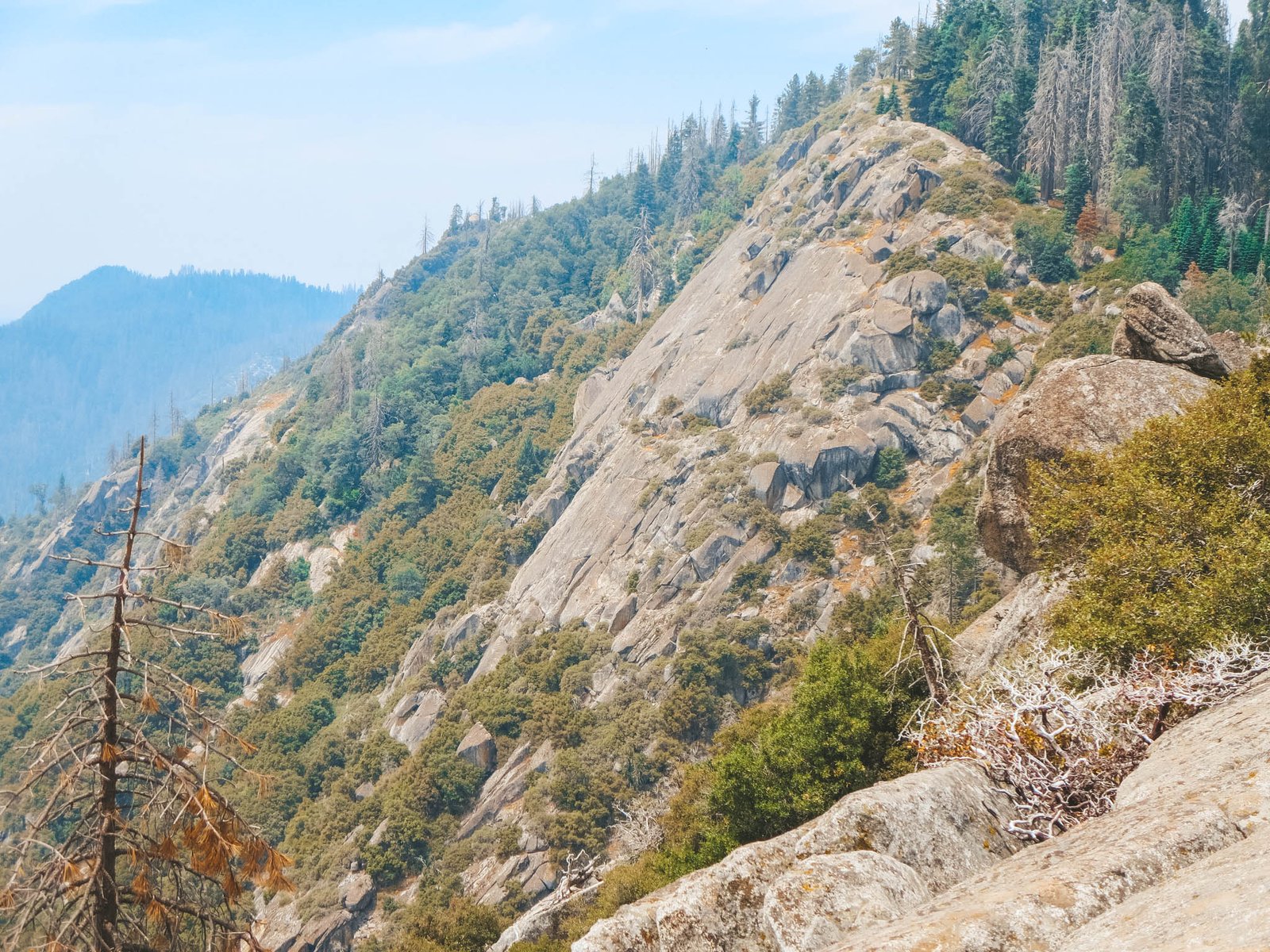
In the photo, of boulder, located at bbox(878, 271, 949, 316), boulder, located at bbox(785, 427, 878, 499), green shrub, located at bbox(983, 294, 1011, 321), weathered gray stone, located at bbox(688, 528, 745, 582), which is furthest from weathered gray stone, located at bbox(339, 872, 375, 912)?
green shrub, located at bbox(983, 294, 1011, 321)

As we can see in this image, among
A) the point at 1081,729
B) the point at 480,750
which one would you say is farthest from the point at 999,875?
the point at 480,750

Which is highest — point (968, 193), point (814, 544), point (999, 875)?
point (968, 193)

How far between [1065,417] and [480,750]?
4850cm

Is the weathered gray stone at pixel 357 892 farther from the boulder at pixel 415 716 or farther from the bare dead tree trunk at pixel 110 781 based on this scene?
the bare dead tree trunk at pixel 110 781

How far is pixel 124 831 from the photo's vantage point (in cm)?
889

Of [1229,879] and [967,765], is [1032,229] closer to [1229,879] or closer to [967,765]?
[967,765]

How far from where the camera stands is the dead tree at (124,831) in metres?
8.45

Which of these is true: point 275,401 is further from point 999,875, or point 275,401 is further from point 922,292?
point 999,875

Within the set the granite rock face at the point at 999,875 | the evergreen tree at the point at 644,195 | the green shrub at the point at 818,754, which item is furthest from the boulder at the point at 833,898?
the evergreen tree at the point at 644,195

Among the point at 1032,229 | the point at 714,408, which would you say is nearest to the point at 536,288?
the point at 714,408

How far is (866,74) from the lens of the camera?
490 feet

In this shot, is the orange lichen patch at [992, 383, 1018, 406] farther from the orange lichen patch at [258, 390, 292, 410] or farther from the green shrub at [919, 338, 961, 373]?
the orange lichen patch at [258, 390, 292, 410]

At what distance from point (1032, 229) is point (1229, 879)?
247 ft

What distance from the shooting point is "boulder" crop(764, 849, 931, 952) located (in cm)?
920
